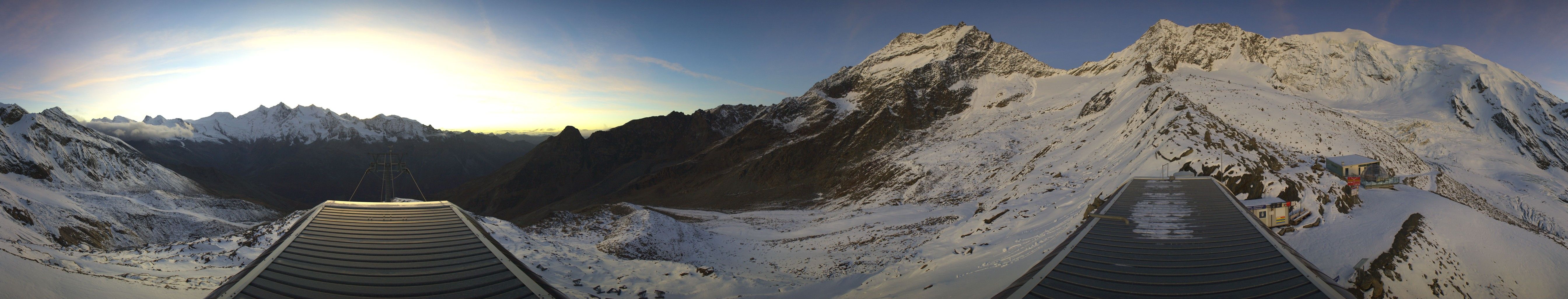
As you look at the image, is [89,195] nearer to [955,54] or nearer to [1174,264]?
[1174,264]

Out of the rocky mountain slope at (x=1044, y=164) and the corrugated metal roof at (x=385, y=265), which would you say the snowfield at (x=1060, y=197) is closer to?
the rocky mountain slope at (x=1044, y=164)

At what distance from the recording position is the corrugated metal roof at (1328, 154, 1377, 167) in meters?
36.7

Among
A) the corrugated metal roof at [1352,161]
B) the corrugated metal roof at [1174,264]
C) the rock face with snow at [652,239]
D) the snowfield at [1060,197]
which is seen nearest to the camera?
the corrugated metal roof at [1174,264]

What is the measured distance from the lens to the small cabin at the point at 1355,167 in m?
36.8

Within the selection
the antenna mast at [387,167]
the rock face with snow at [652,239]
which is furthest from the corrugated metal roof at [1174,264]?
the antenna mast at [387,167]

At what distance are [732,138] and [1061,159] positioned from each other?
7993 centimetres

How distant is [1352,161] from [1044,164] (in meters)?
20.3

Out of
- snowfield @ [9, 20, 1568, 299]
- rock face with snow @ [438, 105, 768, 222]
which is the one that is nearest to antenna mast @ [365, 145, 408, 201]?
snowfield @ [9, 20, 1568, 299]

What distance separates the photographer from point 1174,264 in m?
11.0

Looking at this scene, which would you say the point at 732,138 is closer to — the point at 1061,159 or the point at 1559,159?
the point at 1061,159

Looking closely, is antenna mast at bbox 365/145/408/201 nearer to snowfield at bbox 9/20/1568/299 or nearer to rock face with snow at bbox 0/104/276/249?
snowfield at bbox 9/20/1568/299

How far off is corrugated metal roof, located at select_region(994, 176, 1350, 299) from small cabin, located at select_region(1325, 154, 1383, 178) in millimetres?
32704

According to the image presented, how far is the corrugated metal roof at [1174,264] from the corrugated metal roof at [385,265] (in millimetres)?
9956

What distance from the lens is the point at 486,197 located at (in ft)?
402
